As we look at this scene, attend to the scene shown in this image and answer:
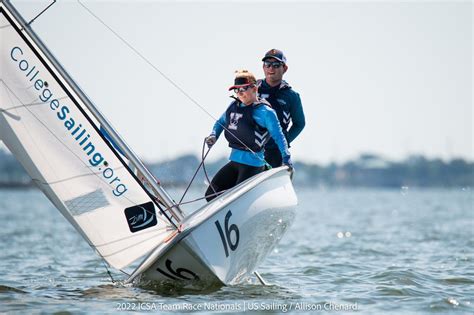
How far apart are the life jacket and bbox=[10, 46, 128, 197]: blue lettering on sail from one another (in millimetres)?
1183

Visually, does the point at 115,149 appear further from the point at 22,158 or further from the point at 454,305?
the point at 454,305

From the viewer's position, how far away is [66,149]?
6328mm

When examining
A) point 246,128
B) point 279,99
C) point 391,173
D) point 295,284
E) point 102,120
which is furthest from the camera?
point 391,173

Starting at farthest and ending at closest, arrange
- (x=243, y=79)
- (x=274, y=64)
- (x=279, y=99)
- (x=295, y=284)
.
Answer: (x=295, y=284) < (x=279, y=99) < (x=274, y=64) < (x=243, y=79)

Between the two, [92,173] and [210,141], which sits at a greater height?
[210,141]

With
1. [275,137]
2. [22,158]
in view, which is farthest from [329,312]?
[22,158]

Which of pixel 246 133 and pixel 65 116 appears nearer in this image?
pixel 65 116

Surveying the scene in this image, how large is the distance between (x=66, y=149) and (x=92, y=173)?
0.31m

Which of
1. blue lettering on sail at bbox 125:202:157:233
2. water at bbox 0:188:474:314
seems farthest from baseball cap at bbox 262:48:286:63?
water at bbox 0:188:474:314

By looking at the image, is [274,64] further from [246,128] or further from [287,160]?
[287,160]

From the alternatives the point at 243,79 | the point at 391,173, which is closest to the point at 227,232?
the point at 243,79

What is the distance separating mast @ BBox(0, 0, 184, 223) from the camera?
6238 mm

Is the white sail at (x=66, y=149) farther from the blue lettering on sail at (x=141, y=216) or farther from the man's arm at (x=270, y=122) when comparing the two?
the man's arm at (x=270, y=122)

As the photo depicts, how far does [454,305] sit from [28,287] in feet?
13.2
